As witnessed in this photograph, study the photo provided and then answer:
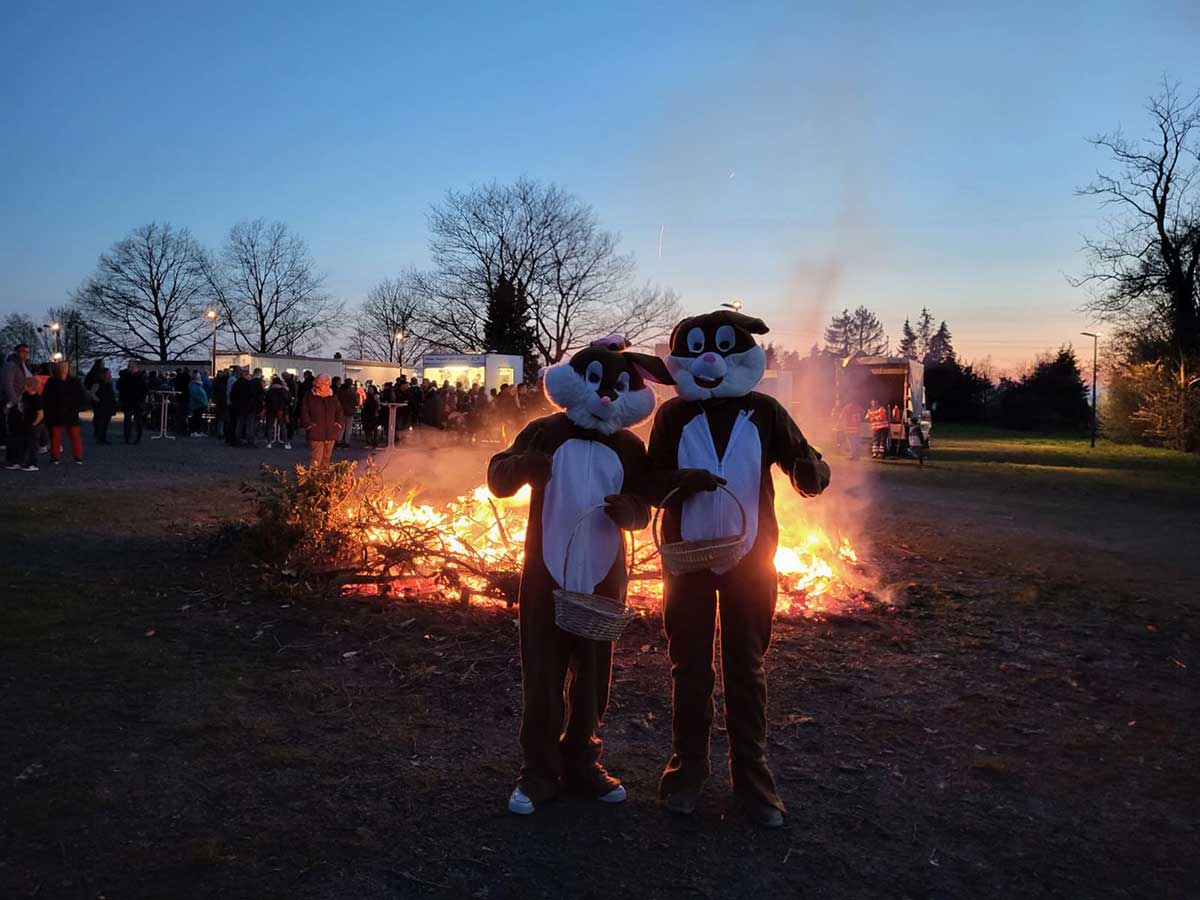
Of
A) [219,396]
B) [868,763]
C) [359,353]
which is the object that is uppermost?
[359,353]

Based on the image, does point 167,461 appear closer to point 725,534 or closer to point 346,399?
point 346,399

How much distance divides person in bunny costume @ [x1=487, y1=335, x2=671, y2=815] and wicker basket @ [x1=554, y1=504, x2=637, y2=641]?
0.17 m

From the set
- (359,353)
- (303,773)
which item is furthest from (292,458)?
(359,353)

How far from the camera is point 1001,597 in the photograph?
7125mm

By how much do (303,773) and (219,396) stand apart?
62.4ft

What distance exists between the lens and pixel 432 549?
660 cm

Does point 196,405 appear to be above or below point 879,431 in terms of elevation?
above

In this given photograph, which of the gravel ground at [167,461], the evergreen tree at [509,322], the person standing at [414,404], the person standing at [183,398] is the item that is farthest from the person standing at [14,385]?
the evergreen tree at [509,322]

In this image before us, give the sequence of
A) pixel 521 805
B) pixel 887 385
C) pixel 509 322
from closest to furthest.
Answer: pixel 521 805
pixel 887 385
pixel 509 322

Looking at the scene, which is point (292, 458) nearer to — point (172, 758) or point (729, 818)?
point (172, 758)

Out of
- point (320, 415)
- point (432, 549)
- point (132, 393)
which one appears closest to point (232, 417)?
point (132, 393)

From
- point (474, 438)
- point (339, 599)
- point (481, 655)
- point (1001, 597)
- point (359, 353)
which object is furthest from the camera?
point (359, 353)

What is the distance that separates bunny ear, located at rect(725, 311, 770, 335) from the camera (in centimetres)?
351

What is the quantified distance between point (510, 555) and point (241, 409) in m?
15.4
